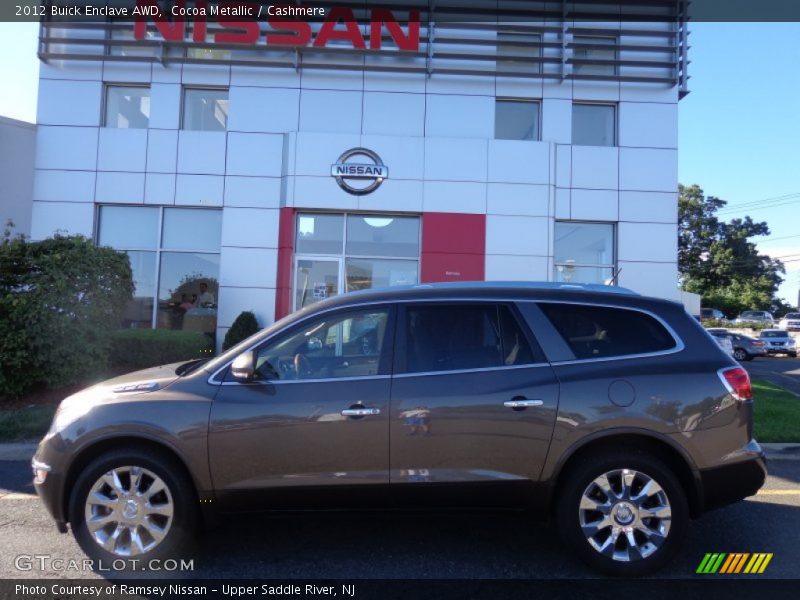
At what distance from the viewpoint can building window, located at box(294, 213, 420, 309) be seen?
12188mm

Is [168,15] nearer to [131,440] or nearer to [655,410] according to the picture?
[131,440]

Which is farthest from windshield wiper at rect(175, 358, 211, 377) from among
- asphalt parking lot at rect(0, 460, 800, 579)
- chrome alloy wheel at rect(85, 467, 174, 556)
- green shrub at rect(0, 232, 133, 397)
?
green shrub at rect(0, 232, 133, 397)

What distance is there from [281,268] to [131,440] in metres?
8.56

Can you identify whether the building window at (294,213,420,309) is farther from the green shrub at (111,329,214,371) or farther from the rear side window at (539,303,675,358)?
the rear side window at (539,303,675,358)

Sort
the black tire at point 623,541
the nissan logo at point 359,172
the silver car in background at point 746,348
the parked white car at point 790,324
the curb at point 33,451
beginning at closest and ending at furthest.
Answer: the black tire at point 623,541
the curb at point 33,451
the nissan logo at point 359,172
the silver car in background at point 746,348
the parked white car at point 790,324

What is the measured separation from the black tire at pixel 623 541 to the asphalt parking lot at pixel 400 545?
6.1 inches

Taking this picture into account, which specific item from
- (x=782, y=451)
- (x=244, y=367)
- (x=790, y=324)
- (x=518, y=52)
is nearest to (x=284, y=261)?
(x=518, y=52)

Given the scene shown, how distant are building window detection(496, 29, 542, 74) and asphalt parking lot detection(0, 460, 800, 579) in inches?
400

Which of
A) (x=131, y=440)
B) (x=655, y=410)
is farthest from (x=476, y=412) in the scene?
(x=131, y=440)

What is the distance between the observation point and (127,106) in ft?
41.1

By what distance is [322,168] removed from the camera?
1191 centimetres

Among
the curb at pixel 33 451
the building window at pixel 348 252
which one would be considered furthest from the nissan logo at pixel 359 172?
the curb at pixel 33 451

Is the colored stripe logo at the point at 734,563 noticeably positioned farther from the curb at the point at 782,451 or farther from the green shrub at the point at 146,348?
the green shrub at the point at 146,348

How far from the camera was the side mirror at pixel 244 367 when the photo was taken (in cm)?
360
